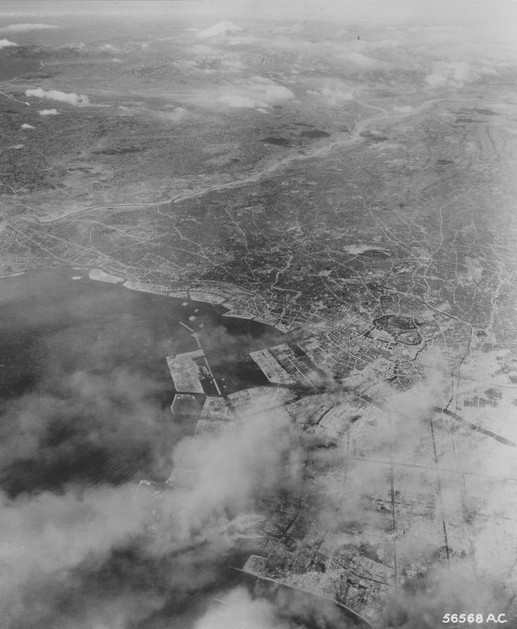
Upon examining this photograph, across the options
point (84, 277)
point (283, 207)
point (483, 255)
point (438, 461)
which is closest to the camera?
point (438, 461)

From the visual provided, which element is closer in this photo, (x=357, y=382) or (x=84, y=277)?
(x=357, y=382)

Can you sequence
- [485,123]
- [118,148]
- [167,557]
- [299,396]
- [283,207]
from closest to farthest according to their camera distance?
[167,557], [299,396], [283,207], [118,148], [485,123]

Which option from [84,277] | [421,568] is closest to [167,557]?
[421,568]

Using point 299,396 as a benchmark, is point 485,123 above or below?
above

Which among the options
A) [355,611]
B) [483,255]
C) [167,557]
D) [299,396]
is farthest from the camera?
[483,255]

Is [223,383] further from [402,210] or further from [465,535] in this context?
[402,210]

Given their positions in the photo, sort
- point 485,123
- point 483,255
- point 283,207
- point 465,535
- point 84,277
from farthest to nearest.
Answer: point 485,123 → point 283,207 → point 483,255 → point 84,277 → point 465,535

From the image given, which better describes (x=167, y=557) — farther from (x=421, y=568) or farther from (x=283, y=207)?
(x=283, y=207)

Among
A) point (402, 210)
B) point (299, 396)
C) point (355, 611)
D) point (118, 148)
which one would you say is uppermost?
point (118, 148)

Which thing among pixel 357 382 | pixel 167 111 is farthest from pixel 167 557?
pixel 167 111
